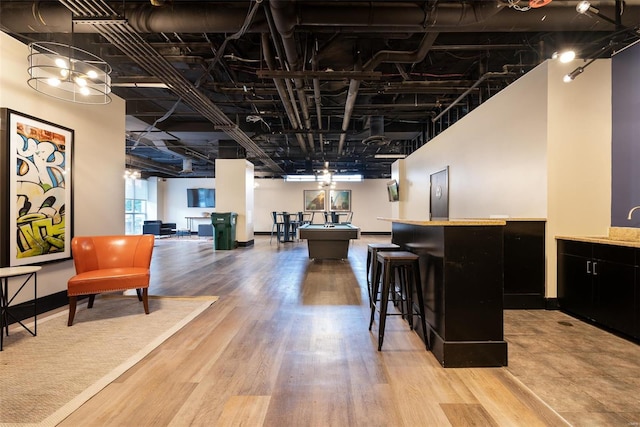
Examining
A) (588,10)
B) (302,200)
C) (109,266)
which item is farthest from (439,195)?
(302,200)

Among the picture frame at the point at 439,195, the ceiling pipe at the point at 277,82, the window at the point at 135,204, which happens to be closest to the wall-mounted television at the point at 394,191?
the picture frame at the point at 439,195

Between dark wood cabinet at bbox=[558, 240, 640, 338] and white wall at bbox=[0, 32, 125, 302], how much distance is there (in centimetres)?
621

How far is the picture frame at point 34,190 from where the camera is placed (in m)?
3.05

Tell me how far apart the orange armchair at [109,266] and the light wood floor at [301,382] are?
2.86 feet

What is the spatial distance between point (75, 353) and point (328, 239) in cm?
490

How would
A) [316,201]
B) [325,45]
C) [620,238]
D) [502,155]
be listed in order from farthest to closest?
1. [316,201]
2. [502,155]
3. [325,45]
4. [620,238]

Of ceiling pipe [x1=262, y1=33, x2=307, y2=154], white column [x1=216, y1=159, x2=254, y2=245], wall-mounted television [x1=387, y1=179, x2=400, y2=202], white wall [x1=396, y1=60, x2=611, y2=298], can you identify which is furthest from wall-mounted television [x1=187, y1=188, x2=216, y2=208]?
white wall [x1=396, y1=60, x2=611, y2=298]

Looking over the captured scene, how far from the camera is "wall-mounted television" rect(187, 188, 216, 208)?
15.7 metres

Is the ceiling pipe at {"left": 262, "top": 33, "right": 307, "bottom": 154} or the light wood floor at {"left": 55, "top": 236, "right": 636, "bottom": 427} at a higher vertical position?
the ceiling pipe at {"left": 262, "top": 33, "right": 307, "bottom": 154}

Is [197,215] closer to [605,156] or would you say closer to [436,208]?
[436,208]

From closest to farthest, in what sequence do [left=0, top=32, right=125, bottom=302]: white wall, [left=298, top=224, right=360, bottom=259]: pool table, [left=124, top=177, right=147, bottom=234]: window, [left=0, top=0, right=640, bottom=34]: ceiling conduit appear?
[left=0, top=0, right=640, bottom=34]: ceiling conduit → [left=0, top=32, right=125, bottom=302]: white wall → [left=298, top=224, right=360, bottom=259]: pool table → [left=124, top=177, right=147, bottom=234]: window

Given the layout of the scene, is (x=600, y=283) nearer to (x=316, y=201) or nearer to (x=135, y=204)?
(x=316, y=201)

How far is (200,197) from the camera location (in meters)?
15.8

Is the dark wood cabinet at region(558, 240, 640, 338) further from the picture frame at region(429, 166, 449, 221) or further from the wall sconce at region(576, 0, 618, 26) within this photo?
the picture frame at region(429, 166, 449, 221)
